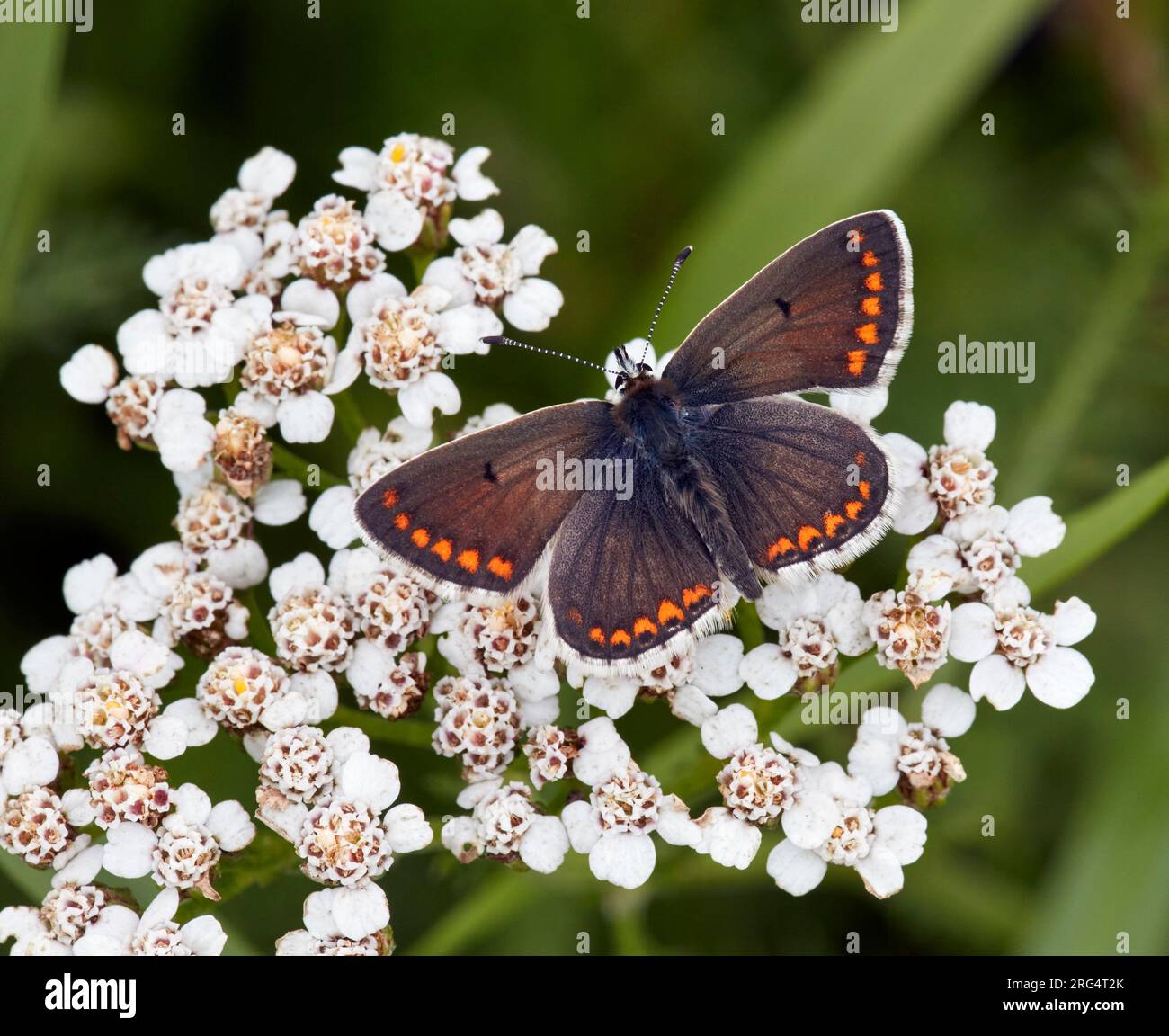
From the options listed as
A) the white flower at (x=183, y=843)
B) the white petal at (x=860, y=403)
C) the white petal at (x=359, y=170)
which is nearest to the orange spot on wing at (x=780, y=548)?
the white petal at (x=860, y=403)

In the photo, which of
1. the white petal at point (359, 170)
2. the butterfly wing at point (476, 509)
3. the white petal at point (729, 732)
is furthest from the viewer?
the white petal at point (359, 170)

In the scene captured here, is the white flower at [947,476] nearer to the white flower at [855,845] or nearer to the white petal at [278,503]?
the white flower at [855,845]

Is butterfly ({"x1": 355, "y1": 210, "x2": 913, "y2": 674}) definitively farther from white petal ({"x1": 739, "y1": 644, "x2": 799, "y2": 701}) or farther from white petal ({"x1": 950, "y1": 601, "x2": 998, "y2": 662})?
white petal ({"x1": 950, "y1": 601, "x2": 998, "y2": 662})

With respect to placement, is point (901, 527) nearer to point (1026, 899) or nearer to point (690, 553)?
point (690, 553)

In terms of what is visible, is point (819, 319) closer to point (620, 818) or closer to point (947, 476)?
point (947, 476)

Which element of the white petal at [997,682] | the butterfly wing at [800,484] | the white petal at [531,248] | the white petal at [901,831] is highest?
the white petal at [531,248]

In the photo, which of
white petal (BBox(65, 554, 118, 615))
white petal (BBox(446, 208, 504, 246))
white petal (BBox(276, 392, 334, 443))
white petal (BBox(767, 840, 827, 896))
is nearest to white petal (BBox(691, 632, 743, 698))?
white petal (BBox(767, 840, 827, 896))
